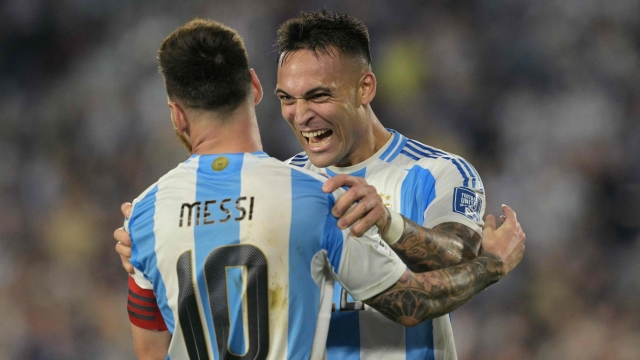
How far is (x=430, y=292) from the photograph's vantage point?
212 cm

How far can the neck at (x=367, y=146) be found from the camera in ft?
10.1

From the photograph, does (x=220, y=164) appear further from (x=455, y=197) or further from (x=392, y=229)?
(x=455, y=197)

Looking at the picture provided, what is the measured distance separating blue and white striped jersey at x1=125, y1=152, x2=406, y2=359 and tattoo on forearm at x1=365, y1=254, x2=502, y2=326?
2.2 inches

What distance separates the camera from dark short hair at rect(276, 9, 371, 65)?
3037mm

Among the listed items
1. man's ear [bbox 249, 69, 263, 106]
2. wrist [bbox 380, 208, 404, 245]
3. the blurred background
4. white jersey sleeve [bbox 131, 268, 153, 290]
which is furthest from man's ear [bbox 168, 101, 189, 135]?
the blurred background

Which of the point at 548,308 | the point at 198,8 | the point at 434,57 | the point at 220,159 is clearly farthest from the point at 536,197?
the point at 220,159

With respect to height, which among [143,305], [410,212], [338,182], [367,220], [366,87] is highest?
[366,87]

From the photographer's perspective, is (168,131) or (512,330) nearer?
(512,330)

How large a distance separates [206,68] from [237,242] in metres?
0.54

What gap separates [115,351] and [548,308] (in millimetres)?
3646

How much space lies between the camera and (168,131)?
6223mm

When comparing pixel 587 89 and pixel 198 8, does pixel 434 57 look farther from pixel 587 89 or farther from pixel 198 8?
pixel 198 8

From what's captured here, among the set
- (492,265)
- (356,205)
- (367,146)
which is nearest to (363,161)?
(367,146)

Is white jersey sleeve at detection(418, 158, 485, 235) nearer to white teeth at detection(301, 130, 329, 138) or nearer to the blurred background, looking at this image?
white teeth at detection(301, 130, 329, 138)
